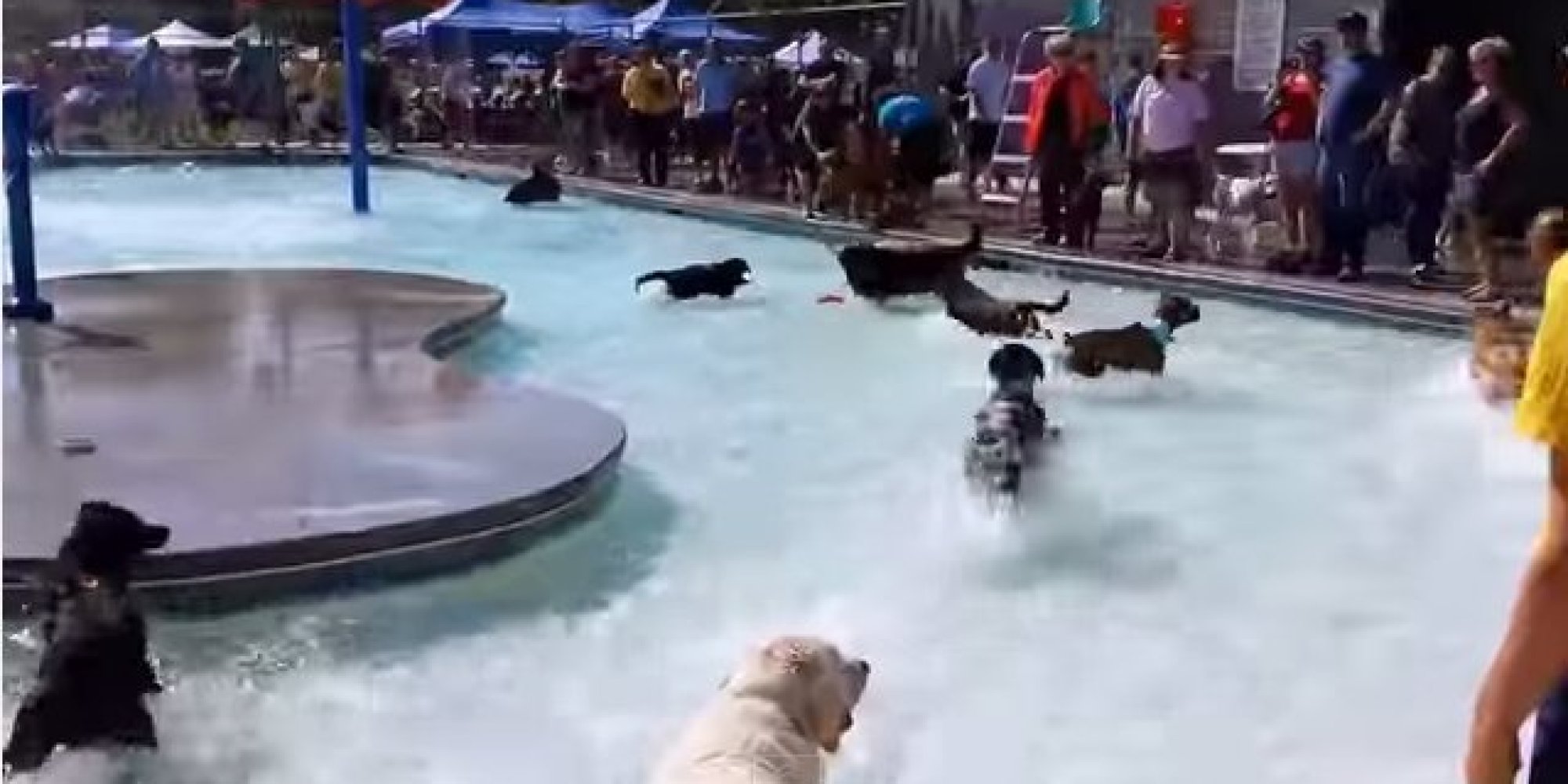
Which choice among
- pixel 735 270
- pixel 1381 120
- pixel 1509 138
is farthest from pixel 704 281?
pixel 1509 138

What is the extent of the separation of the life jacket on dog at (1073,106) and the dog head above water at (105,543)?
10561mm

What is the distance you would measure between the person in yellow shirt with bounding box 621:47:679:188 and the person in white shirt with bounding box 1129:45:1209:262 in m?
7.17

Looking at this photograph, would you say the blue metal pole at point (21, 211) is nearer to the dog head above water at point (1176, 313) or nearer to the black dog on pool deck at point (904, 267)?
the black dog on pool deck at point (904, 267)

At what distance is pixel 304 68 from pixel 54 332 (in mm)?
19319

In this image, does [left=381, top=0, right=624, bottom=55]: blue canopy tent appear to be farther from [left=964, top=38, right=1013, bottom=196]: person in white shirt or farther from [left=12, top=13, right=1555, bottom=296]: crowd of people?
[left=964, top=38, right=1013, bottom=196]: person in white shirt

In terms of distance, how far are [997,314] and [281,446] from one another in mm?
4958

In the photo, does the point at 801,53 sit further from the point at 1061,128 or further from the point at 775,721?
the point at 775,721

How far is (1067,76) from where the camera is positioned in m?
14.5

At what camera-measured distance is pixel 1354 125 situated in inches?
514

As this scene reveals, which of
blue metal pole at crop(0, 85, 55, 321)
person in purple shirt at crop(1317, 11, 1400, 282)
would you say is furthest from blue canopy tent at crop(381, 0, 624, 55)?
blue metal pole at crop(0, 85, 55, 321)

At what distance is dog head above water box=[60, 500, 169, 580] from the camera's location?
482 cm

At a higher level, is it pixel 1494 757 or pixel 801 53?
pixel 801 53

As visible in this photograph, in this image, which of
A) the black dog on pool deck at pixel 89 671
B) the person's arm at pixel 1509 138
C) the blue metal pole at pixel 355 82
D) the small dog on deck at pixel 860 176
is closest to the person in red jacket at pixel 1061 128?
the small dog on deck at pixel 860 176

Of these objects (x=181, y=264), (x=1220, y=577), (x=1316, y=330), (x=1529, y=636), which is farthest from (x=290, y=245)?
(x=1529, y=636)
